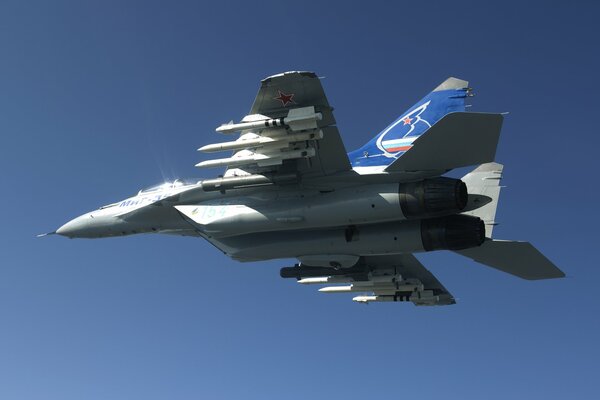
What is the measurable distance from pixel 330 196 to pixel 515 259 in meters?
6.50

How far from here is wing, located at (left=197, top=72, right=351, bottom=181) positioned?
1515cm

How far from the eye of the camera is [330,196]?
16.9 meters

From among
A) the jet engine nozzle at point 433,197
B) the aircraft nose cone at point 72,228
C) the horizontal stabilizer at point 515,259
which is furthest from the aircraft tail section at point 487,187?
the aircraft nose cone at point 72,228

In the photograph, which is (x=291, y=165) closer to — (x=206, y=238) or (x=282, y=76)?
(x=282, y=76)

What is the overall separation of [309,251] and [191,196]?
3776 millimetres

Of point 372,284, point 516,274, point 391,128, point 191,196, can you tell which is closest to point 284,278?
point 372,284

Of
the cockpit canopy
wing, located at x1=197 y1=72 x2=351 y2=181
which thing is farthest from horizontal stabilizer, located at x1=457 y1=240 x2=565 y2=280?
the cockpit canopy

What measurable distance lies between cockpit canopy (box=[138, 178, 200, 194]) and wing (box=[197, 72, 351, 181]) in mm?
2586

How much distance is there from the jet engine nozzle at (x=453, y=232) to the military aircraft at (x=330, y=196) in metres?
0.03

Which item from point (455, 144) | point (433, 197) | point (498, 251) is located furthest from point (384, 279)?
point (455, 144)

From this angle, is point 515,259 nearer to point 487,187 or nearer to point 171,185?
point 487,187

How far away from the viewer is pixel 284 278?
21016 millimetres

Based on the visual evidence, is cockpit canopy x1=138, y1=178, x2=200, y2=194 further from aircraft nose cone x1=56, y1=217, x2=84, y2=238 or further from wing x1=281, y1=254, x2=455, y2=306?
wing x1=281, y1=254, x2=455, y2=306

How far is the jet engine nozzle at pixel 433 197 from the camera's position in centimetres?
1570
